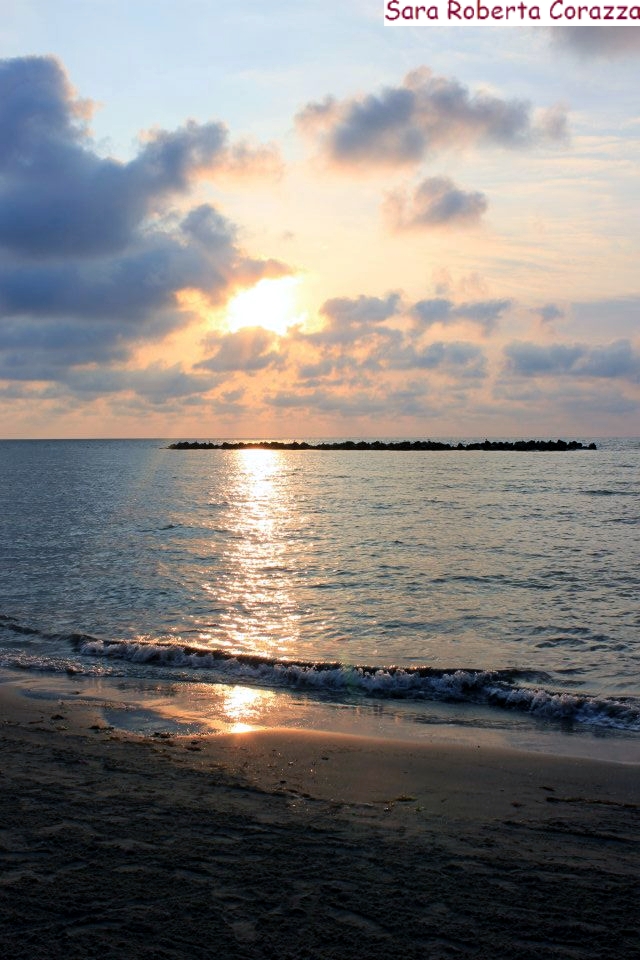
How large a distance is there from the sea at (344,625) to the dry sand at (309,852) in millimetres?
1822

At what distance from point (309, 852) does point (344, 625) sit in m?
11.9

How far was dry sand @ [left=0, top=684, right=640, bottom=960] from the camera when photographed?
529 centimetres

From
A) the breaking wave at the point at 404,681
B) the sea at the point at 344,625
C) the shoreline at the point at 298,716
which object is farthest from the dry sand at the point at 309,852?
the breaking wave at the point at 404,681

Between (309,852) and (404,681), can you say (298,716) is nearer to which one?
(404,681)

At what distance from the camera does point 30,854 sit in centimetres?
640

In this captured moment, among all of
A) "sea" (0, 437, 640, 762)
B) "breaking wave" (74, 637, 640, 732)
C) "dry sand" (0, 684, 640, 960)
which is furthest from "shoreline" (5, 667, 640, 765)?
"dry sand" (0, 684, 640, 960)

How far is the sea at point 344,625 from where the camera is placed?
12211 mm

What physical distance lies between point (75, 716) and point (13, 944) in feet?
→ 21.4

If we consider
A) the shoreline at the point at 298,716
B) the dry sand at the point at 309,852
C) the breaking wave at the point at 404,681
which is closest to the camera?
the dry sand at the point at 309,852

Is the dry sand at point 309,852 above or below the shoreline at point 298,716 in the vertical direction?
above

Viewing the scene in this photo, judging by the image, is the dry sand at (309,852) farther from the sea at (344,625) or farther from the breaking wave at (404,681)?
the breaking wave at (404,681)

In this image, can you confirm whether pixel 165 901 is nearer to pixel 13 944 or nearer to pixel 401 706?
pixel 13 944

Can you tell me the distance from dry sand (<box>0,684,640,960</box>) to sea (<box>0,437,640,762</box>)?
182 centimetres

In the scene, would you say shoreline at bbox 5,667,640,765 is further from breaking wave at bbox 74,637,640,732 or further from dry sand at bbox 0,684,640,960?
dry sand at bbox 0,684,640,960
